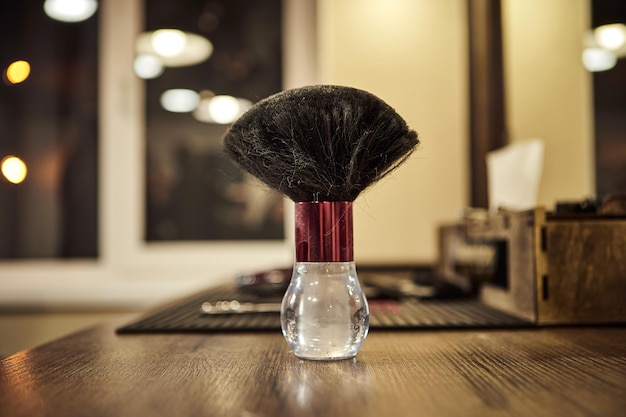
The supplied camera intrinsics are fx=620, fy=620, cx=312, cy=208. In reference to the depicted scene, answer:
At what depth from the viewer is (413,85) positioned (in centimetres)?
178

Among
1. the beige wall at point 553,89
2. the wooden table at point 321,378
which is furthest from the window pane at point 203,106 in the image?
the wooden table at point 321,378

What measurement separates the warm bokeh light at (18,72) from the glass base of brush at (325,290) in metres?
2.13

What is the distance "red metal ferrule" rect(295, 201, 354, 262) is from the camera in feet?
1.55

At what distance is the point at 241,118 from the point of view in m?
0.49

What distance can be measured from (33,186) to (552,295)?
2048 millimetres

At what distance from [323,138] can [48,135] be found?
2.06 m

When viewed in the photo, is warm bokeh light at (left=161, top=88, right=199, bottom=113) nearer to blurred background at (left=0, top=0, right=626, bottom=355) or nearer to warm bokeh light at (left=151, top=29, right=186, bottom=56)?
blurred background at (left=0, top=0, right=626, bottom=355)

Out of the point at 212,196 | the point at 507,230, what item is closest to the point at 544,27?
the point at 507,230

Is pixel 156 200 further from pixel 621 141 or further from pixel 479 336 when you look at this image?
pixel 479 336

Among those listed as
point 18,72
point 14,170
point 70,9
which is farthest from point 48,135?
point 70,9

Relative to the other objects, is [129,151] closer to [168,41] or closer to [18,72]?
[168,41]

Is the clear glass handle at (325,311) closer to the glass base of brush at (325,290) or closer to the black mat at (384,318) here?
the glass base of brush at (325,290)

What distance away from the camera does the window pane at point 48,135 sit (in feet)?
7.38

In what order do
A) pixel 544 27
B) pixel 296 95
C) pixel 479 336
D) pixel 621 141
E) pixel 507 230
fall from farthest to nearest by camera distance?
pixel 544 27
pixel 621 141
pixel 507 230
pixel 479 336
pixel 296 95
